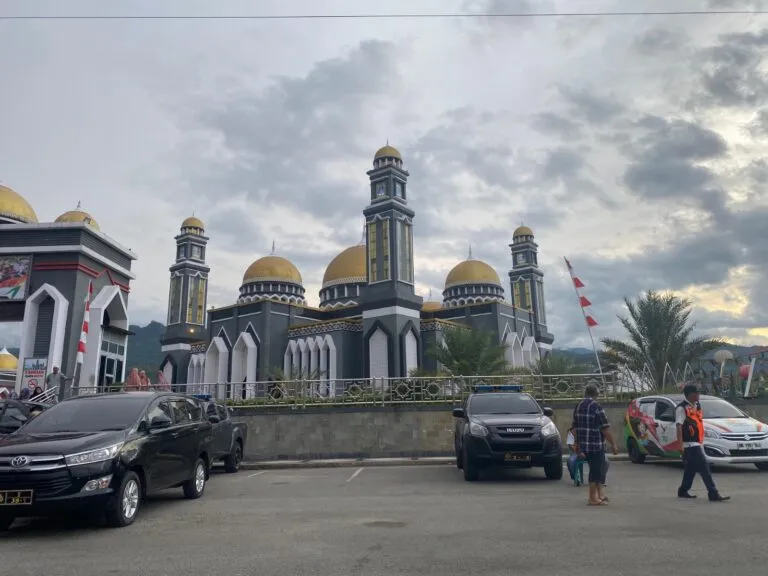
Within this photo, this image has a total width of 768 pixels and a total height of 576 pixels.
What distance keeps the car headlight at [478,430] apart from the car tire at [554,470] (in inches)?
50.2

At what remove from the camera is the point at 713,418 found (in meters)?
11.0

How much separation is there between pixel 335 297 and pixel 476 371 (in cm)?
2685

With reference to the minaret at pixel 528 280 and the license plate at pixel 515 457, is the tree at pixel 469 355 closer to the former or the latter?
the license plate at pixel 515 457

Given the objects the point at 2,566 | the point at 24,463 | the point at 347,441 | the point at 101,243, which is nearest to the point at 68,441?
the point at 24,463

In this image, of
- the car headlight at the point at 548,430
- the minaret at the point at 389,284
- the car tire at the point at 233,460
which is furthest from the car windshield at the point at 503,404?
the minaret at the point at 389,284

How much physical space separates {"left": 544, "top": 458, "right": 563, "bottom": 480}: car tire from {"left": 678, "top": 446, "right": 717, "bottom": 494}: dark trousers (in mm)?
2465

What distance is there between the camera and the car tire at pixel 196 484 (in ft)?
28.3

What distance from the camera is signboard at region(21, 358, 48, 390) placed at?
22.2 meters

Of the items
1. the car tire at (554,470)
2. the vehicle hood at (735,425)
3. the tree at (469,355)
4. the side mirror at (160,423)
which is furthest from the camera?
the tree at (469,355)

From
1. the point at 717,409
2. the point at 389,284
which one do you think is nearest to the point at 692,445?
the point at 717,409

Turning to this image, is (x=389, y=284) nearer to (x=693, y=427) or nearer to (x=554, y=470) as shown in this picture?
(x=554, y=470)

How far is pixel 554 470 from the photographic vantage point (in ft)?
33.7

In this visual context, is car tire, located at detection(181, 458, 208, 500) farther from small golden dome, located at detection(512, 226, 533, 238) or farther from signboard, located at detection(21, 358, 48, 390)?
small golden dome, located at detection(512, 226, 533, 238)

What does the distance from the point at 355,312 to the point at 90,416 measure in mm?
41794
